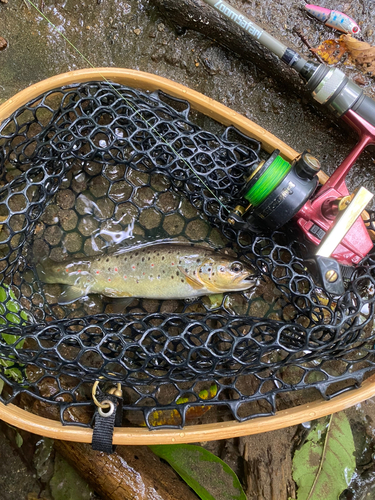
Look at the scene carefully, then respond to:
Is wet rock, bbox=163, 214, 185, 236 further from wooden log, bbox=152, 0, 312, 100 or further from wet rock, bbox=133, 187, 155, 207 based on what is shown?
wooden log, bbox=152, 0, 312, 100

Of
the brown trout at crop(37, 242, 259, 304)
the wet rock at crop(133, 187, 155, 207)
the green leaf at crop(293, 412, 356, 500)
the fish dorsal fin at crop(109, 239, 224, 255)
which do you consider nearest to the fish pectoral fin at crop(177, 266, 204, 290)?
the brown trout at crop(37, 242, 259, 304)

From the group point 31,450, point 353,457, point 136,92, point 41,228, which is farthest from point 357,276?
point 31,450

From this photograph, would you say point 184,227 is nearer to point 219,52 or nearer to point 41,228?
point 41,228

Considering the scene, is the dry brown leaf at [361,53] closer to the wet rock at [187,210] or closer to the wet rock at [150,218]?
the wet rock at [187,210]

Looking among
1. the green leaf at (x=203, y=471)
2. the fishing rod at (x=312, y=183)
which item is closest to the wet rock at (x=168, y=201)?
the fishing rod at (x=312, y=183)

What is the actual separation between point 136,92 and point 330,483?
2.98 meters

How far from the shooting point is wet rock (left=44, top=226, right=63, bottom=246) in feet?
8.51

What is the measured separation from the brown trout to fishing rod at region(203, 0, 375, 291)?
43cm

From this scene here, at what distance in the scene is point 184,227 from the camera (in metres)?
2.66

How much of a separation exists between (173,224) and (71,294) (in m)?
0.86

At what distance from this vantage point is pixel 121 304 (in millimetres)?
2539

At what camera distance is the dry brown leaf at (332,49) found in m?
2.64

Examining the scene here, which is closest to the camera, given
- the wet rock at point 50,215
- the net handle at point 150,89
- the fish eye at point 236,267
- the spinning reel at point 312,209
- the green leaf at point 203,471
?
the spinning reel at point 312,209

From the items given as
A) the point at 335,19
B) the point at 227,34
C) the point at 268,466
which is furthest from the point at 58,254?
the point at 335,19
